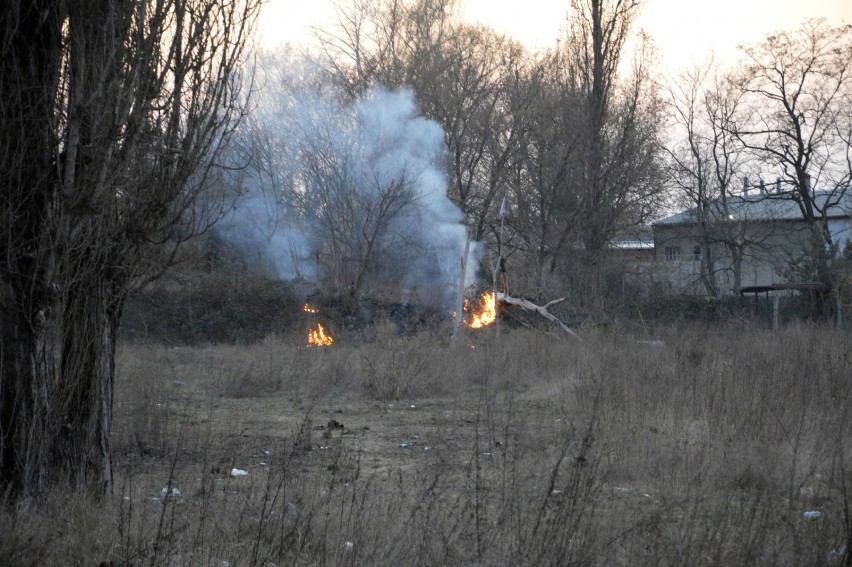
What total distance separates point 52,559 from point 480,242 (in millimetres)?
24332

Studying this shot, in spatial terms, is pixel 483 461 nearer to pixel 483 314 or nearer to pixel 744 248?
pixel 483 314

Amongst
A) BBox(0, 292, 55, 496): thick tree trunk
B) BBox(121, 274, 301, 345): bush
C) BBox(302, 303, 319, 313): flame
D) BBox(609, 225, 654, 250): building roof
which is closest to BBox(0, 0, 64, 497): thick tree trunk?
BBox(0, 292, 55, 496): thick tree trunk

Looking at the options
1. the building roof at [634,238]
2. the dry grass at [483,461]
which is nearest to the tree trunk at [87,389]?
the dry grass at [483,461]

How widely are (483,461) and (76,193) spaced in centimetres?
406

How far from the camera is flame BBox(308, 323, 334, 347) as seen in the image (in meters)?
21.3

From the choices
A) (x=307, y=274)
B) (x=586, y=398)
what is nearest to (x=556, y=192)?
(x=307, y=274)

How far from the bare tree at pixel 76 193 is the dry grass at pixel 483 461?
20.1 inches

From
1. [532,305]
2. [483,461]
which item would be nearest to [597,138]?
[532,305]

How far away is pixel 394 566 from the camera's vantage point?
161 inches

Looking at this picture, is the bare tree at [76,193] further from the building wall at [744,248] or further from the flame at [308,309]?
the building wall at [744,248]

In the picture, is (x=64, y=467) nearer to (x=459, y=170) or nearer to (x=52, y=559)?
(x=52, y=559)

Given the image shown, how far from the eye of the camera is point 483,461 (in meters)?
7.16

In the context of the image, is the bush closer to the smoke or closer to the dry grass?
the smoke

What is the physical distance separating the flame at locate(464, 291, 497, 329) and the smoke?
1.77 meters
